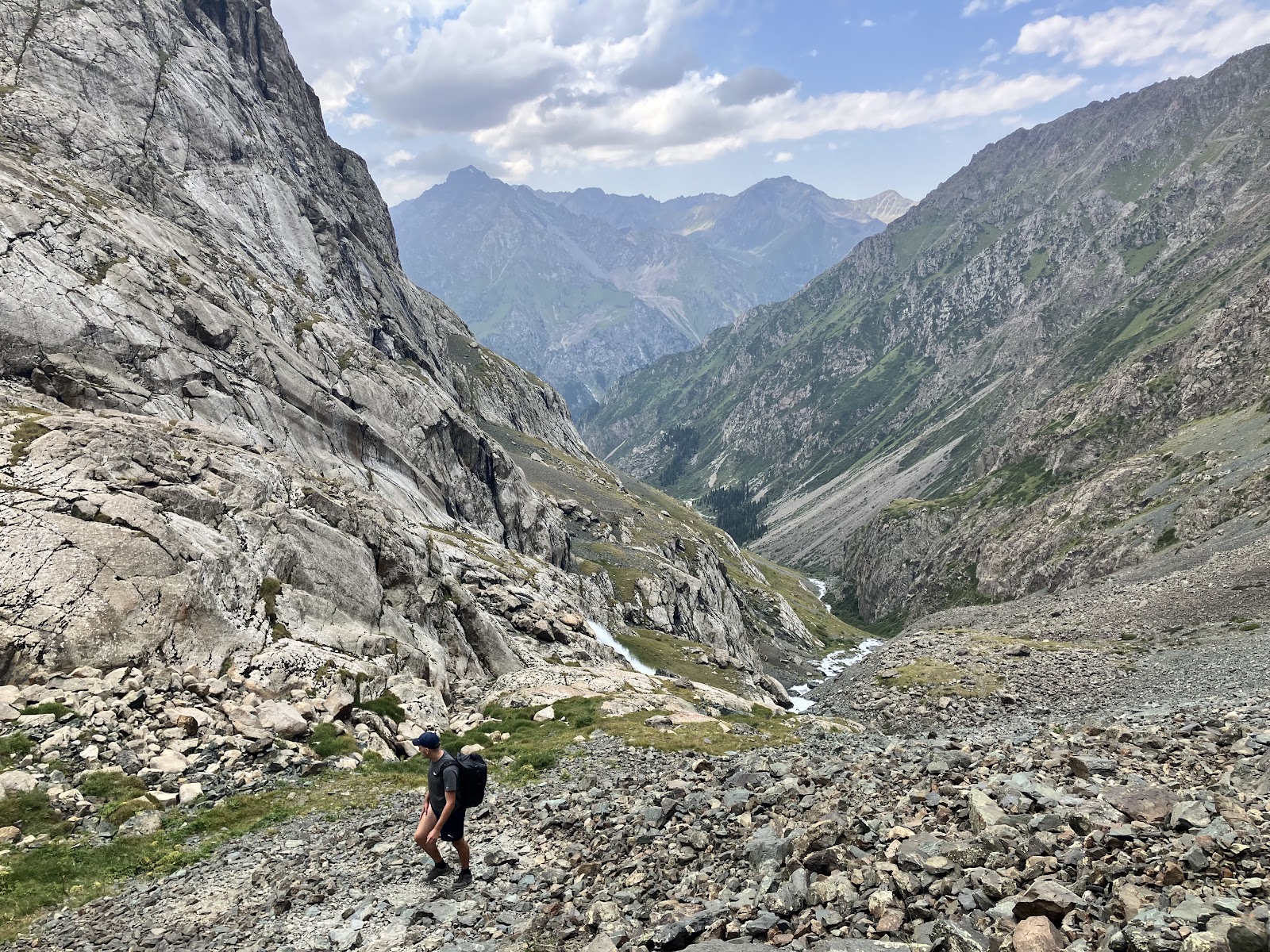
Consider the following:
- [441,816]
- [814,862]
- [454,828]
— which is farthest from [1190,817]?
[441,816]

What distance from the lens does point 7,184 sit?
57656mm

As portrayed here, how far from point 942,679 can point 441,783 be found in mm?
65492

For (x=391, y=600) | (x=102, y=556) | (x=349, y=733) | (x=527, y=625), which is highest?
(x=102, y=556)

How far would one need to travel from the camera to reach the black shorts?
16.2 meters

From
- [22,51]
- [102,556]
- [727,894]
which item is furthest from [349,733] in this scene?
[22,51]

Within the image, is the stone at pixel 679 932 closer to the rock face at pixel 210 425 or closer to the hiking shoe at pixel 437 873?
the hiking shoe at pixel 437 873

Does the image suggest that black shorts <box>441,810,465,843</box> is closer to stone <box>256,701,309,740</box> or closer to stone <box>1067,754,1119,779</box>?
stone <box>256,701,309,740</box>

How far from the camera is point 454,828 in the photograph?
53.3 feet

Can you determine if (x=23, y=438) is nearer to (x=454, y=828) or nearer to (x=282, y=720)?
(x=282, y=720)

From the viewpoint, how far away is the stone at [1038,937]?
859 cm

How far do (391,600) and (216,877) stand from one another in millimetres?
27242

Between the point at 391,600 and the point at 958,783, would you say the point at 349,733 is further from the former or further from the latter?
the point at 958,783

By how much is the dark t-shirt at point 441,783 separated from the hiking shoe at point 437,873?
1293 millimetres

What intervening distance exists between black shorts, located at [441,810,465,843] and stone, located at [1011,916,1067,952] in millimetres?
12104
